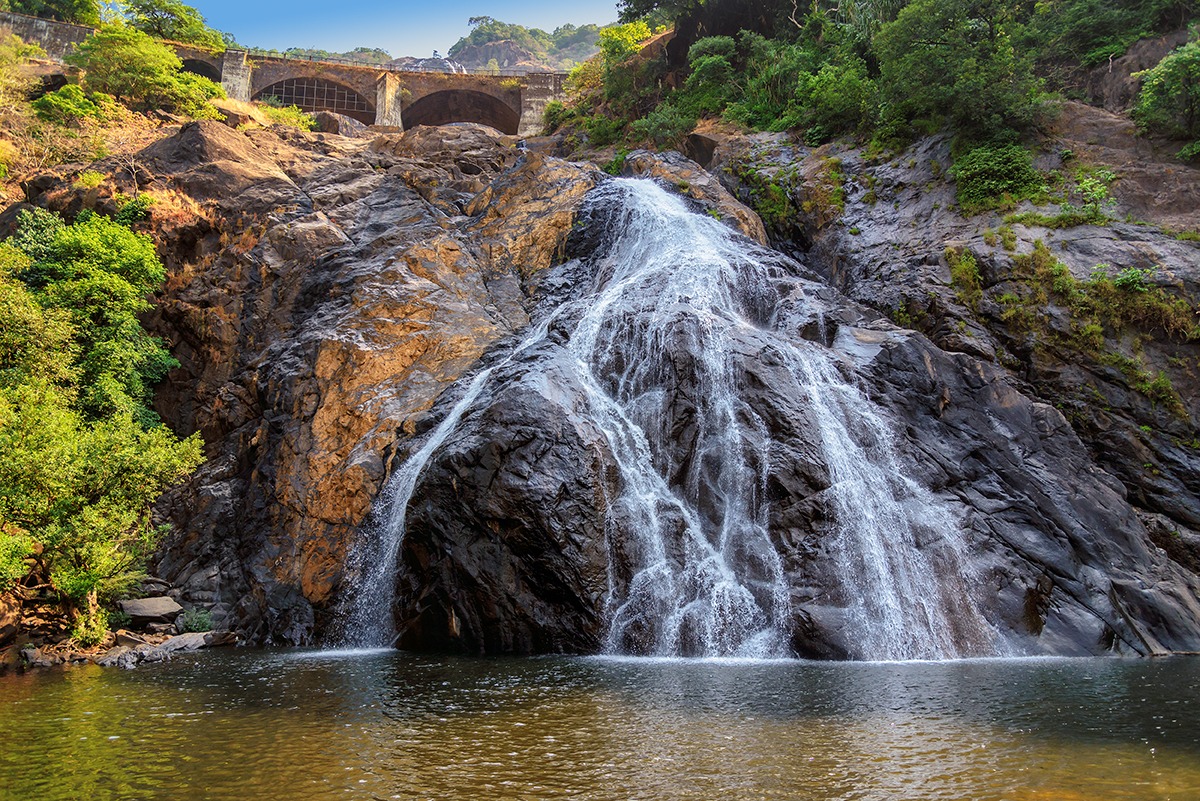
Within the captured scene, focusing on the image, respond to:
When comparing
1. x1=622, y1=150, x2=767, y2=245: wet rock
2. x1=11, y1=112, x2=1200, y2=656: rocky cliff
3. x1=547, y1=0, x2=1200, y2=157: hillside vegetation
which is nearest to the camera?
x1=11, y1=112, x2=1200, y2=656: rocky cliff

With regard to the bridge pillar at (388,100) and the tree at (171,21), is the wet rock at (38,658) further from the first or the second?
the tree at (171,21)

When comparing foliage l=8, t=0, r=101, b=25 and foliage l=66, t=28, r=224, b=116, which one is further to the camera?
foliage l=8, t=0, r=101, b=25

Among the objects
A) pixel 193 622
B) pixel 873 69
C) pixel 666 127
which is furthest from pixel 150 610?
pixel 873 69

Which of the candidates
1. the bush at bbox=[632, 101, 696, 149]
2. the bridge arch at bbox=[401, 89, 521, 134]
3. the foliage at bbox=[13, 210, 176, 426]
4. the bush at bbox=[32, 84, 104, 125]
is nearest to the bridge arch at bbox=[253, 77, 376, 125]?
the bridge arch at bbox=[401, 89, 521, 134]

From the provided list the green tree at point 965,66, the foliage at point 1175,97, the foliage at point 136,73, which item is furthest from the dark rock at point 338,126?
the foliage at point 1175,97

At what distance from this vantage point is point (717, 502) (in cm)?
1401

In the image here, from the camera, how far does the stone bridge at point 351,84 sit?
42.4m

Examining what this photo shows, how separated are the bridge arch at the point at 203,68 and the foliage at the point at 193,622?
3866cm

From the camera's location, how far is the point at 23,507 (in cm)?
1222

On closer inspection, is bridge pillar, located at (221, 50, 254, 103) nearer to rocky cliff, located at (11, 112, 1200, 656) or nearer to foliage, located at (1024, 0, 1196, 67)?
rocky cliff, located at (11, 112, 1200, 656)

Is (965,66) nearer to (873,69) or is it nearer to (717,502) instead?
(873,69)

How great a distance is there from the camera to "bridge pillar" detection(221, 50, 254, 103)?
42500mm

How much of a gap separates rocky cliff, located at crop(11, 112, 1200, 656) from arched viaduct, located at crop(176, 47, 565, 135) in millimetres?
19290

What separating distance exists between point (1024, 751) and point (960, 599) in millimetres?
7558
